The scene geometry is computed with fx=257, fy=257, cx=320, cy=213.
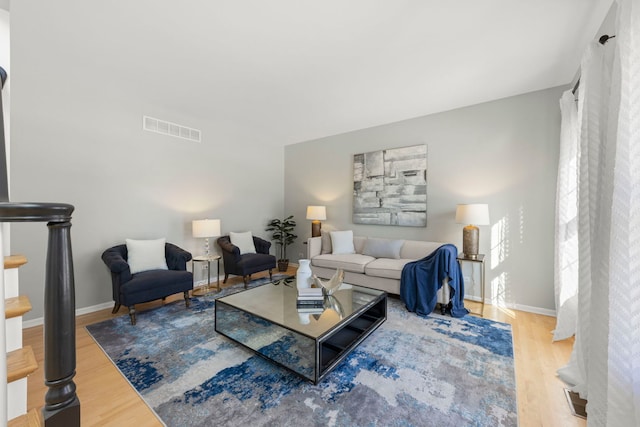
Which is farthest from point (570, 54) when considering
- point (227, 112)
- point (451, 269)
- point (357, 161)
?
point (227, 112)

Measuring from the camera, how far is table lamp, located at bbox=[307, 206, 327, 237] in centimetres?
461

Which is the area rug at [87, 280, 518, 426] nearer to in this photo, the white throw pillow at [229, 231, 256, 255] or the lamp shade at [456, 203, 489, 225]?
the lamp shade at [456, 203, 489, 225]

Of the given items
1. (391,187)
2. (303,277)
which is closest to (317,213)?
(391,187)

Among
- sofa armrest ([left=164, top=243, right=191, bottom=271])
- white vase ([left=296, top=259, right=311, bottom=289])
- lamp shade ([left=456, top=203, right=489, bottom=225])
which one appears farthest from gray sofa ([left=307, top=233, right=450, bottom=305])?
sofa armrest ([left=164, top=243, right=191, bottom=271])

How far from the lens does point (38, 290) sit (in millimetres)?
2662

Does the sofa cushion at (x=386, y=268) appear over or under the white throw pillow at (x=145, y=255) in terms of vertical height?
under

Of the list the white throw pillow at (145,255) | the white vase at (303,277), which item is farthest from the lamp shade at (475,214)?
the white throw pillow at (145,255)

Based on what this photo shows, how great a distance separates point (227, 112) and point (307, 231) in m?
2.62

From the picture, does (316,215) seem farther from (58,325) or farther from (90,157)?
(58,325)

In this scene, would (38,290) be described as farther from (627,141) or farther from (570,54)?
(570,54)

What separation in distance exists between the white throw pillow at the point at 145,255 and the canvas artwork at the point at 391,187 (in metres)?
2.95

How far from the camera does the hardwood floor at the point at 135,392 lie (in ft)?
4.93

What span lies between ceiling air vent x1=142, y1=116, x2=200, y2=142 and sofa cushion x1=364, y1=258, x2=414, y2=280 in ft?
10.6

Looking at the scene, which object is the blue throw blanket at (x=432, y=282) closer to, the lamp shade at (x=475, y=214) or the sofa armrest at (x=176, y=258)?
the lamp shade at (x=475, y=214)
